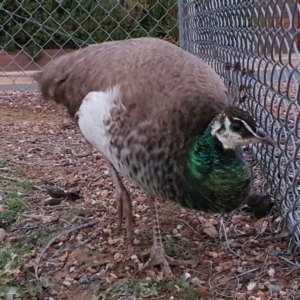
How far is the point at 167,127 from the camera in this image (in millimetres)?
2061

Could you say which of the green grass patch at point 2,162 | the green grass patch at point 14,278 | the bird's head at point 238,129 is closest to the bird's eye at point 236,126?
the bird's head at point 238,129

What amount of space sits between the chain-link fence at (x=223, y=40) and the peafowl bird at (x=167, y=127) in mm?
179

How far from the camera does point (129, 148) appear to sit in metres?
2.10

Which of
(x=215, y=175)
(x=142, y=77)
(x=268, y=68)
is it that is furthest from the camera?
(x=268, y=68)

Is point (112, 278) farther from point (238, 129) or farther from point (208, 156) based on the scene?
point (238, 129)

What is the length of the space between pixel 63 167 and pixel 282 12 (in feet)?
5.63

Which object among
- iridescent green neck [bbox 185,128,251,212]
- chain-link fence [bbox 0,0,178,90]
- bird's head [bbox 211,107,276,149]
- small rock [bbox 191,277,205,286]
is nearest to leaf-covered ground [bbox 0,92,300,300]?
small rock [bbox 191,277,205,286]

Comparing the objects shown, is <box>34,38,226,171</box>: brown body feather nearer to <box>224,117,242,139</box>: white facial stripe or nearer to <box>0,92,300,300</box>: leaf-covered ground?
<box>224,117,242,139</box>: white facial stripe

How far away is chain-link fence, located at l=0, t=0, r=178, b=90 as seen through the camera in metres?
5.74

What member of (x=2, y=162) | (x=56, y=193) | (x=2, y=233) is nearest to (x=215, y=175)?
(x=2, y=233)

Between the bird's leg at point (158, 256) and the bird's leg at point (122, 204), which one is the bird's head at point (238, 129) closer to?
the bird's leg at point (158, 256)

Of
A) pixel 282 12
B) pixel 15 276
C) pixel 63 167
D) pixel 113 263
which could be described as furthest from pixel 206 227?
pixel 63 167

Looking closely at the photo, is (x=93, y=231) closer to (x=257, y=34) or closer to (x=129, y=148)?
(x=129, y=148)

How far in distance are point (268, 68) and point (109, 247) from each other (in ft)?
3.37
